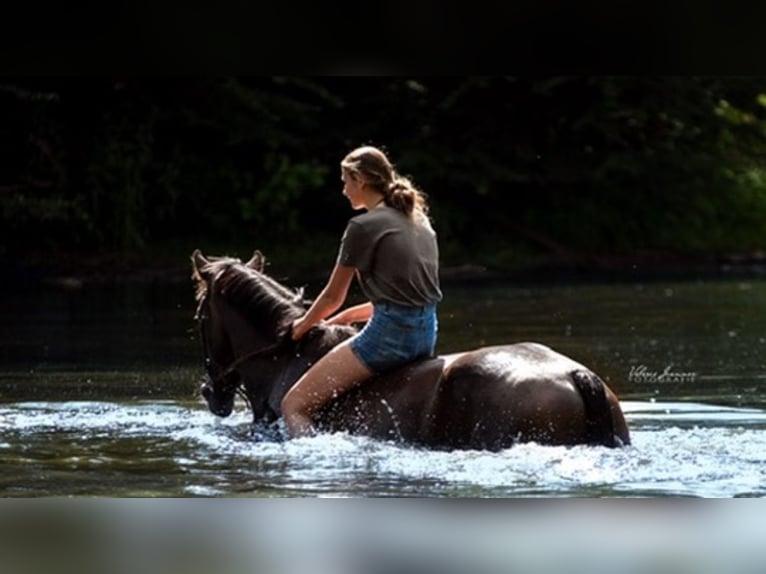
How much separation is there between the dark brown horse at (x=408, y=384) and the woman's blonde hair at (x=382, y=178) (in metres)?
0.64

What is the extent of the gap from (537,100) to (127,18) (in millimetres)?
22438

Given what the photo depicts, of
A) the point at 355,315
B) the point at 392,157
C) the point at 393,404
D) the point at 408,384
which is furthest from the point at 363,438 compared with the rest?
the point at 392,157

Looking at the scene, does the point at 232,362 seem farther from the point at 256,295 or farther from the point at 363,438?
the point at 363,438

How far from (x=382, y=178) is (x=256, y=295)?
1.08 metres

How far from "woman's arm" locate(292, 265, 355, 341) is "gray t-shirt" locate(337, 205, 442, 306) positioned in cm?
7

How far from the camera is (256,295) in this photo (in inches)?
333

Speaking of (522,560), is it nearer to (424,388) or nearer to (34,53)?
(34,53)

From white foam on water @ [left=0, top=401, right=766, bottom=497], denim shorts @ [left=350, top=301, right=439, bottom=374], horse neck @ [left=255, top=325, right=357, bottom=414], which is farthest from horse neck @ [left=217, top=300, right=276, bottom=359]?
denim shorts @ [left=350, top=301, right=439, bottom=374]

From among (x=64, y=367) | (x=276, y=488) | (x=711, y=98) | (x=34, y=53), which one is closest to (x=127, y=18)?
(x=34, y=53)

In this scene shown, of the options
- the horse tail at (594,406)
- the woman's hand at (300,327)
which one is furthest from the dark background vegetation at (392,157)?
the horse tail at (594,406)

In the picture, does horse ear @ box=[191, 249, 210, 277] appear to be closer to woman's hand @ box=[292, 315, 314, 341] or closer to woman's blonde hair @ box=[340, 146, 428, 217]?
woman's hand @ box=[292, 315, 314, 341]

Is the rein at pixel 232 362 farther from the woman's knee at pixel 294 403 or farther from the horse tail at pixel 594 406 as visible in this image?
the horse tail at pixel 594 406

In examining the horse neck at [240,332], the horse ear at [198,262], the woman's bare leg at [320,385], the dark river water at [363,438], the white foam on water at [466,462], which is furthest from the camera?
the horse ear at [198,262]

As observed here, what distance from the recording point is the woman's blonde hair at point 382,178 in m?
7.61
